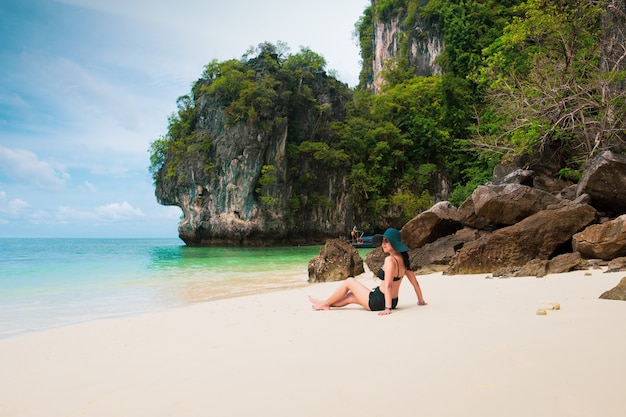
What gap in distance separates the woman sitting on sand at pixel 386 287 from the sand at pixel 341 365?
0.50ft

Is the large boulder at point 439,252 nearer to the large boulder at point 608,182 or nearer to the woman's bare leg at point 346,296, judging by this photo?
the large boulder at point 608,182

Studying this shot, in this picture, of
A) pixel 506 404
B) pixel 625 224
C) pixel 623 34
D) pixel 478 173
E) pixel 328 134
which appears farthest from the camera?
pixel 328 134

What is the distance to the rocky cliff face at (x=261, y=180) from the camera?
30.7 meters

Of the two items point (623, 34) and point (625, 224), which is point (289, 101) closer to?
point (623, 34)

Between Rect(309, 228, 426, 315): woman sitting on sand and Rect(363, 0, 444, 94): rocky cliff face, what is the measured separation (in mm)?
38792

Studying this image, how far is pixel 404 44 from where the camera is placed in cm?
4269

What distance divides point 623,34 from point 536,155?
14.9 ft

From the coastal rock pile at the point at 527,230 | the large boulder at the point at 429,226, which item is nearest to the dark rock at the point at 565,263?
the coastal rock pile at the point at 527,230

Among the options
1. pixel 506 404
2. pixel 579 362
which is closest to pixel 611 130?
pixel 579 362

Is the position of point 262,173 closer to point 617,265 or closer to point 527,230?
point 527,230

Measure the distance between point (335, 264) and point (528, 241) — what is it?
163 inches

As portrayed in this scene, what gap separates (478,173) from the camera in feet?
86.1

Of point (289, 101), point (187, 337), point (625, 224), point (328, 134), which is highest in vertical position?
point (289, 101)

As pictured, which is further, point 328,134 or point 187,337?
point 328,134
